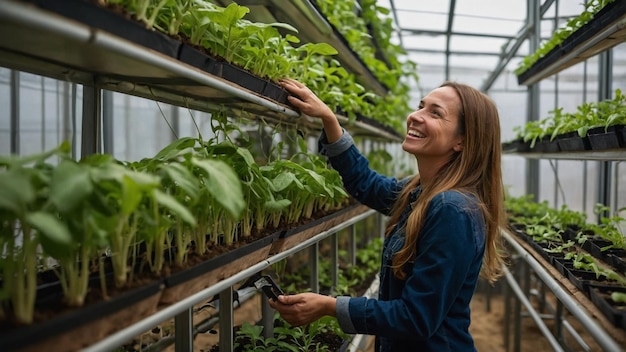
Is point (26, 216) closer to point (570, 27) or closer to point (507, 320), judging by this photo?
point (570, 27)

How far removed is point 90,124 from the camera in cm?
150

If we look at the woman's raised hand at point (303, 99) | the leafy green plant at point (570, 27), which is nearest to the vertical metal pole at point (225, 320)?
the woman's raised hand at point (303, 99)

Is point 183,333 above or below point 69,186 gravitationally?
below

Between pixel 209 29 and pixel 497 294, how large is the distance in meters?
5.79

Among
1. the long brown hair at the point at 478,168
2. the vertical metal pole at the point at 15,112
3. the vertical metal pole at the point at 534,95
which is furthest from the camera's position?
the vertical metal pole at the point at 534,95

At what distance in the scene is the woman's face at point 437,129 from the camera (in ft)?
5.57

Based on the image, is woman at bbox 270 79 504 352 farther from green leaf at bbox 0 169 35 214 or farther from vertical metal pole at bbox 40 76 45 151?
vertical metal pole at bbox 40 76 45 151

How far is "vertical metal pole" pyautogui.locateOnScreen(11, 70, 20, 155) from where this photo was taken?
10.9 ft

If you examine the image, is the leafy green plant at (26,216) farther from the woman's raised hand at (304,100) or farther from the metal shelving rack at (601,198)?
the metal shelving rack at (601,198)

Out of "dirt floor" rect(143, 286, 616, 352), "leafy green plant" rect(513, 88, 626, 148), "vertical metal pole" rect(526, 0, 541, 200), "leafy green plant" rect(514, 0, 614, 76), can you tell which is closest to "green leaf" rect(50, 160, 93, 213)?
"leafy green plant" rect(513, 88, 626, 148)

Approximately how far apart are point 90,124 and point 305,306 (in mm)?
887

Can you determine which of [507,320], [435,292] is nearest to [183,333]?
[435,292]

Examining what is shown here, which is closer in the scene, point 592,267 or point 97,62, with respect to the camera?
point 97,62

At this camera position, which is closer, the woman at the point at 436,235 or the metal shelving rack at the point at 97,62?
the metal shelving rack at the point at 97,62
